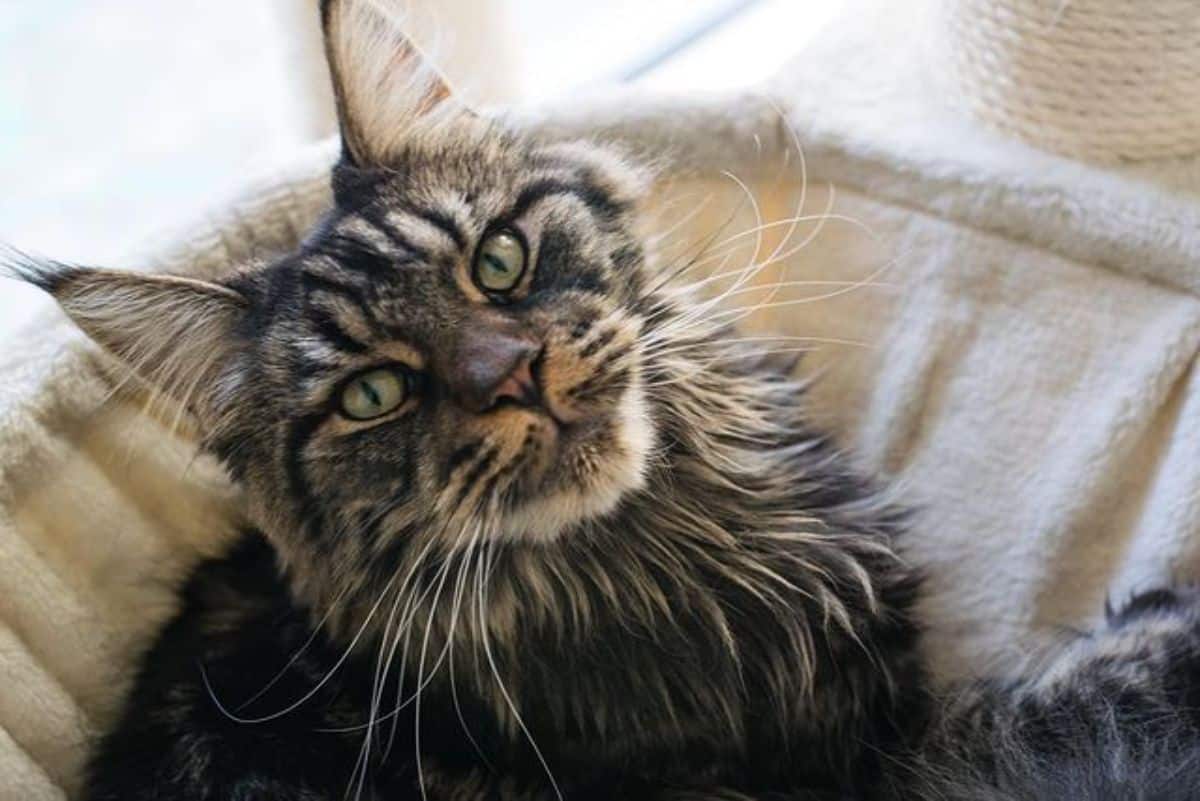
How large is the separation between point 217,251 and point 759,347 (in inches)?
29.0

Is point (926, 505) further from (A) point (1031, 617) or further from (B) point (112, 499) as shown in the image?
(B) point (112, 499)

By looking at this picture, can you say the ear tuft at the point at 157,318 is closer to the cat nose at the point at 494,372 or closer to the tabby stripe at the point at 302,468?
the tabby stripe at the point at 302,468

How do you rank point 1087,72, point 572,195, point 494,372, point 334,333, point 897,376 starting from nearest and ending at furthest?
1. point 494,372
2. point 334,333
3. point 572,195
4. point 1087,72
5. point 897,376

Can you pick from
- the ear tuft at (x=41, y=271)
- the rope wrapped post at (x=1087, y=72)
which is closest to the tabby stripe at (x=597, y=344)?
the ear tuft at (x=41, y=271)

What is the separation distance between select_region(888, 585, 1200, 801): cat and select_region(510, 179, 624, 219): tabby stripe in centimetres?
70

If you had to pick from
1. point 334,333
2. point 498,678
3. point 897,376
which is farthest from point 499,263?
point 897,376

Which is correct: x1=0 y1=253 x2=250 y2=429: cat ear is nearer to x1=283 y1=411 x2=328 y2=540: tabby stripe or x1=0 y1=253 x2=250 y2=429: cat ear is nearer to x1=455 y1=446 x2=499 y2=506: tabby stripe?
x1=283 y1=411 x2=328 y2=540: tabby stripe

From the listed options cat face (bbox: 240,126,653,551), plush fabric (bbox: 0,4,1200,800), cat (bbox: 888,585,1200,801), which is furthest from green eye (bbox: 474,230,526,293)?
cat (bbox: 888,585,1200,801)

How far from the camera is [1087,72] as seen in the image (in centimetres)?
182

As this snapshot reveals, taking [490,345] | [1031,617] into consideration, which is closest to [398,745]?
[490,345]

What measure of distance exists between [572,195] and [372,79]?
28 centimetres

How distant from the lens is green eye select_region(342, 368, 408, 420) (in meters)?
1.44

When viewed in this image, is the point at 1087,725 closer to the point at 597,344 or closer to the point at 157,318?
the point at 597,344

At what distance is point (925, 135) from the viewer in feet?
6.48
